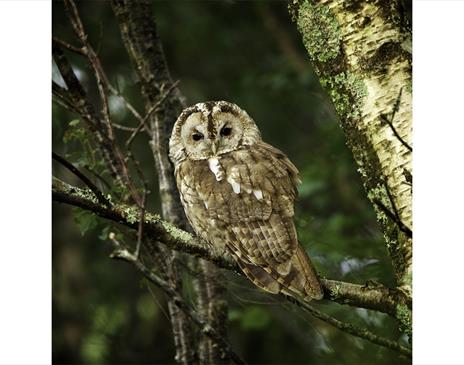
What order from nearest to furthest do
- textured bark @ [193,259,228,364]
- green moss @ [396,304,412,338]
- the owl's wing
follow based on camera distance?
green moss @ [396,304,412,338], the owl's wing, textured bark @ [193,259,228,364]

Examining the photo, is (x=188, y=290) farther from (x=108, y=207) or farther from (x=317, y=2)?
(x=317, y=2)

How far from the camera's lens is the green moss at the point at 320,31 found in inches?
100

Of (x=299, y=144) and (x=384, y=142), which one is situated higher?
(x=299, y=144)

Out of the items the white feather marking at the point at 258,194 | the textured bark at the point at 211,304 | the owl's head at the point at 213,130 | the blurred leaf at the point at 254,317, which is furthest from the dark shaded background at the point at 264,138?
the white feather marking at the point at 258,194

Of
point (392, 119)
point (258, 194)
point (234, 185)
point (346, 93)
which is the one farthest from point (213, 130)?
point (392, 119)

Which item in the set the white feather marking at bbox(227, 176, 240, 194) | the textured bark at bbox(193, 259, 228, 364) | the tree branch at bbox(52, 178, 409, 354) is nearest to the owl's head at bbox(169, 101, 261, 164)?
the white feather marking at bbox(227, 176, 240, 194)

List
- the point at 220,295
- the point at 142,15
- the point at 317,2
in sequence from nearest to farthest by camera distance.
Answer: the point at 317,2
the point at 220,295
the point at 142,15

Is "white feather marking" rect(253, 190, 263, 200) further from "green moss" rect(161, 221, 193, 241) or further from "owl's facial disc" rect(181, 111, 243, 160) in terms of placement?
"green moss" rect(161, 221, 193, 241)

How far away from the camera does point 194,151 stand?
3.50 m

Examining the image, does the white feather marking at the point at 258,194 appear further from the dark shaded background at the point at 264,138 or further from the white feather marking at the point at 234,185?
the dark shaded background at the point at 264,138

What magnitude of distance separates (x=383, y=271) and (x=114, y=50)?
385 cm

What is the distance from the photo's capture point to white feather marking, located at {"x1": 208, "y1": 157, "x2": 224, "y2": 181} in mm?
3328
